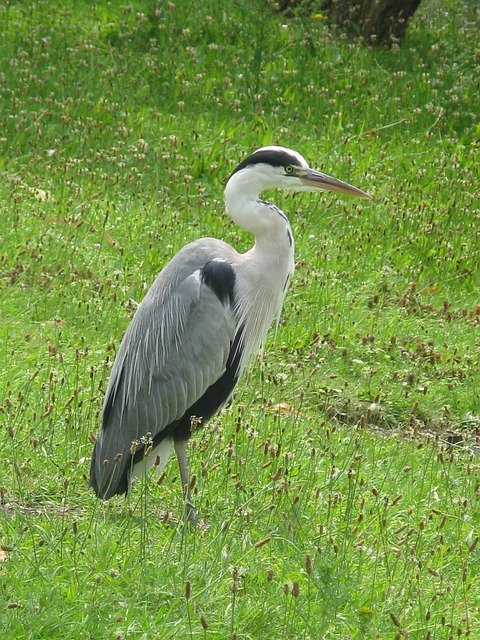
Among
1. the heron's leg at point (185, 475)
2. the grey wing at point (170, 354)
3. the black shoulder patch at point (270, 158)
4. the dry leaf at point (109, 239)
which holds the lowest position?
the dry leaf at point (109, 239)

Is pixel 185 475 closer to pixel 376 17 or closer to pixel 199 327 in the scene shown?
pixel 199 327

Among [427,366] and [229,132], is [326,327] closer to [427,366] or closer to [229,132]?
[427,366]

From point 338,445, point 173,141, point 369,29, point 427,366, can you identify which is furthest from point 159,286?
point 369,29

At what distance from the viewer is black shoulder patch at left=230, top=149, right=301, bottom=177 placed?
233 inches

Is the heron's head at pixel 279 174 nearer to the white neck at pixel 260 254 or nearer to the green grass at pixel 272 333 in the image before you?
the white neck at pixel 260 254

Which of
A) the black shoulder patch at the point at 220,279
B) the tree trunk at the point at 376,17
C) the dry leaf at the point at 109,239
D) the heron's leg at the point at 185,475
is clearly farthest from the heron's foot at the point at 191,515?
the tree trunk at the point at 376,17

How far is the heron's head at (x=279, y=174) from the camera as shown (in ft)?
19.4

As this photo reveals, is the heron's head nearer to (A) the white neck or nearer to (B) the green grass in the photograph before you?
Answer: (A) the white neck

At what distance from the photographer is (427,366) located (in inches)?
290

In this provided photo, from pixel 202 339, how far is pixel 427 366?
215cm

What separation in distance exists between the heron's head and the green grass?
829mm

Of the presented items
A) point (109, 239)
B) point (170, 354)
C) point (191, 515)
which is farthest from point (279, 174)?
point (109, 239)

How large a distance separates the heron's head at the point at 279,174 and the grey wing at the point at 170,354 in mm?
470

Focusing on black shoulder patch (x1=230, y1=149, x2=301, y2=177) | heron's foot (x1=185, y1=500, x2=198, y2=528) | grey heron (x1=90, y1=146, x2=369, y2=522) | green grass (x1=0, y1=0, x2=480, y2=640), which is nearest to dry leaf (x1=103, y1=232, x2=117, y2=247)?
green grass (x1=0, y1=0, x2=480, y2=640)
